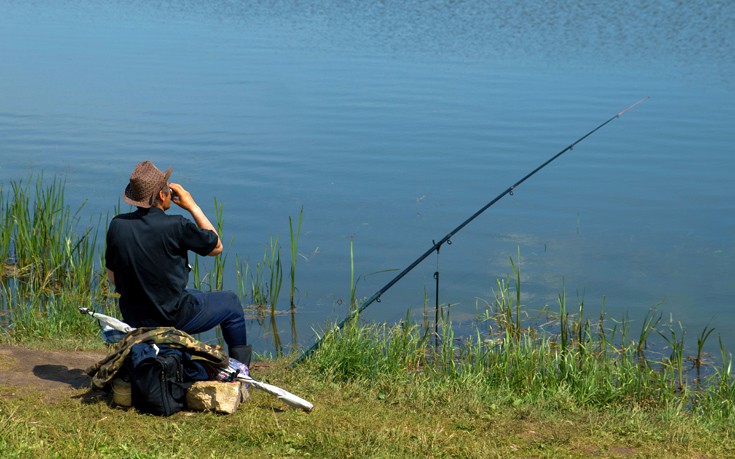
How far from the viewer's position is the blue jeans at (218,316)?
18.6 feet

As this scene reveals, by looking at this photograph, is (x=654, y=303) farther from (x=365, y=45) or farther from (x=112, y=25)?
(x=112, y=25)

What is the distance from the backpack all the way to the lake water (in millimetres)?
2887

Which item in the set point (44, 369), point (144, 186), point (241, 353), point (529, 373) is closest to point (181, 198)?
point (144, 186)

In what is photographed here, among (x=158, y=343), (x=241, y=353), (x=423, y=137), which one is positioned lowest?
(x=241, y=353)

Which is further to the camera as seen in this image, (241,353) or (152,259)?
(241,353)

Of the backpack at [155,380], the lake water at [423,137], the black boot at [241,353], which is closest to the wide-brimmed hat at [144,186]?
the backpack at [155,380]

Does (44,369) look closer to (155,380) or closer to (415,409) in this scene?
(155,380)

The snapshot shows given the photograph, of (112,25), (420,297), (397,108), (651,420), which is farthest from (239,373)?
(112,25)

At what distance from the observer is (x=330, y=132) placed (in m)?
15.2

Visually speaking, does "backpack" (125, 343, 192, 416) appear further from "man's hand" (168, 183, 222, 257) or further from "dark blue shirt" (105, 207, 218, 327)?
"man's hand" (168, 183, 222, 257)

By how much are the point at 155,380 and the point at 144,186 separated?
0.99 m

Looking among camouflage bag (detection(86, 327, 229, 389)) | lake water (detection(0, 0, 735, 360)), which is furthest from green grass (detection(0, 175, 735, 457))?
lake water (detection(0, 0, 735, 360))

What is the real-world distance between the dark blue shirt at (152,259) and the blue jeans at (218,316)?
13cm

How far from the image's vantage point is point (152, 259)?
5387 millimetres
